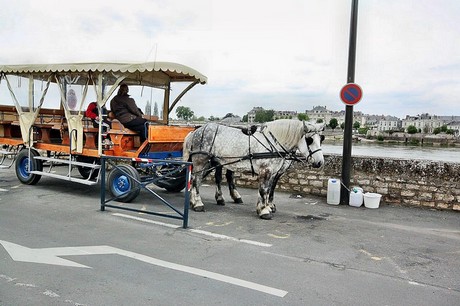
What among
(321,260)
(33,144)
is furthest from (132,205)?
(321,260)

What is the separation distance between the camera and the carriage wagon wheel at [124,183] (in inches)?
311

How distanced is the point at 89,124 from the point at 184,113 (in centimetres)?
246

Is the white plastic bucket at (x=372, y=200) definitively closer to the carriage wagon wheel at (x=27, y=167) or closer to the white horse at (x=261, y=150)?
the white horse at (x=261, y=150)

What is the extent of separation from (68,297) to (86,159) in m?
6.51

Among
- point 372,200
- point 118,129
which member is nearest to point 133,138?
point 118,129

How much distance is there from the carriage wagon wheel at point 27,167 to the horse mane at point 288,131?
19.1 feet

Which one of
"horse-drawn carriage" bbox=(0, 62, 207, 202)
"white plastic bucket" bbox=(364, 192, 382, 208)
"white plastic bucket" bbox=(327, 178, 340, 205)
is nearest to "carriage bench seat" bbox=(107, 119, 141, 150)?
"horse-drawn carriage" bbox=(0, 62, 207, 202)

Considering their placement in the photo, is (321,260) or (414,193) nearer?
(321,260)

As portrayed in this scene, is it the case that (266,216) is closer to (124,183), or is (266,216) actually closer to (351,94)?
(124,183)

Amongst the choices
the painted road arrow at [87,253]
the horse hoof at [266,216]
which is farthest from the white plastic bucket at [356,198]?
the painted road arrow at [87,253]

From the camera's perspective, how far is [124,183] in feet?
27.2

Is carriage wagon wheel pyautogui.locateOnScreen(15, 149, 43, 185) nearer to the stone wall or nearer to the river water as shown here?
the stone wall

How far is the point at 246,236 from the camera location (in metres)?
6.15

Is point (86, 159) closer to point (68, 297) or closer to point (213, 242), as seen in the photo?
point (213, 242)
